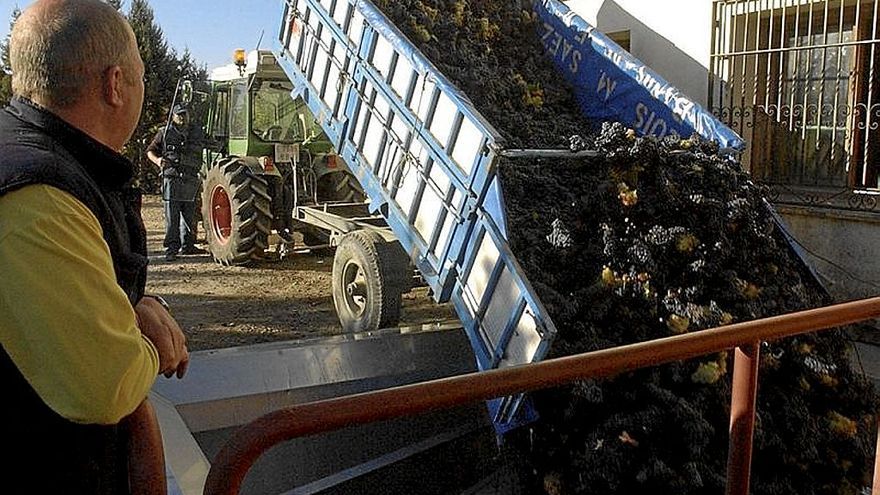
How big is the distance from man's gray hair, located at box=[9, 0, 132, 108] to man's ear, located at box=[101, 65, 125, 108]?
0.04 feet

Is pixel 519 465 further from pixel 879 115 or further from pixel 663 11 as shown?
pixel 663 11

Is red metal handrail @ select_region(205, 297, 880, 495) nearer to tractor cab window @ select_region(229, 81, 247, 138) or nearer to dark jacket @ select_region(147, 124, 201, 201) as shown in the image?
tractor cab window @ select_region(229, 81, 247, 138)

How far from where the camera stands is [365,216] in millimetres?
7367

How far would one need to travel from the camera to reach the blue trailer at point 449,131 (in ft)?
12.7

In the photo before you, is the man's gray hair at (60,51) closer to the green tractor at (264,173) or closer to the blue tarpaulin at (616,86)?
the blue tarpaulin at (616,86)

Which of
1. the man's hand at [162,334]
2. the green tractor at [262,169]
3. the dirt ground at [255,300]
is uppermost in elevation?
the man's hand at [162,334]

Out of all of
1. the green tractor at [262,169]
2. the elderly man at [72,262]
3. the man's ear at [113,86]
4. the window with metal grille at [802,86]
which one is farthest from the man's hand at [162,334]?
the green tractor at [262,169]

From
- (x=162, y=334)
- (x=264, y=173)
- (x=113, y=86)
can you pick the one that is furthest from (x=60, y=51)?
(x=264, y=173)

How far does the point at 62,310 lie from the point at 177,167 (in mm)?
8089

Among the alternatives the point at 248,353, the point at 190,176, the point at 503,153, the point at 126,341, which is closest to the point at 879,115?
the point at 503,153

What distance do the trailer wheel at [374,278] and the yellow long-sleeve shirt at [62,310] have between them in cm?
423

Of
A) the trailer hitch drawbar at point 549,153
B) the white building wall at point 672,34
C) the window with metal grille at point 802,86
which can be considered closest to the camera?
the trailer hitch drawbar at point 549,153

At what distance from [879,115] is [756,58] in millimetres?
1263

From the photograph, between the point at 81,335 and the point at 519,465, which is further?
the point at 519,465
